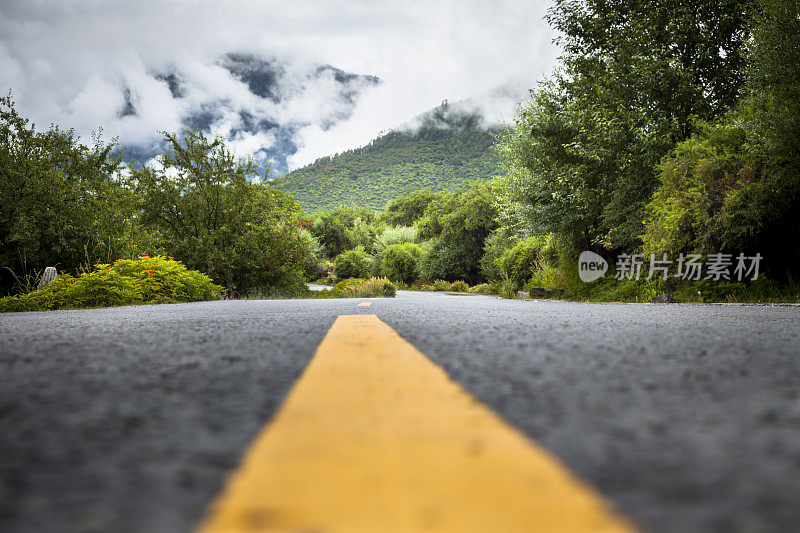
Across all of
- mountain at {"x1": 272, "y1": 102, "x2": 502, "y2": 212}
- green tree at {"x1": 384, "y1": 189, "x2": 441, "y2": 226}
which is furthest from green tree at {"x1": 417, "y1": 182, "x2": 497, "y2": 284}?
mountain at {"x1": 272, "y1": 102, "x2": 502, "y2": 212}

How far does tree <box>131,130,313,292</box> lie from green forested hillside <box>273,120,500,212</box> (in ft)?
224

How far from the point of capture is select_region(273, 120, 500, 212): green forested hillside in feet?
293

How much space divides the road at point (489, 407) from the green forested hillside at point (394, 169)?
83.0 m

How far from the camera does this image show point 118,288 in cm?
834

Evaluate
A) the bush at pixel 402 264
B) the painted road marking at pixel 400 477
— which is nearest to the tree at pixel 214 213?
the painted road marking at pixel 400 477

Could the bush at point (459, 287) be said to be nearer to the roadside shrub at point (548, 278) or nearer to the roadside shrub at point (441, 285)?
the roadside shrub at point (441, 285)

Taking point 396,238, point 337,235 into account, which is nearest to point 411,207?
point 337,235

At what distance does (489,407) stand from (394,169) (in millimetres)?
98918

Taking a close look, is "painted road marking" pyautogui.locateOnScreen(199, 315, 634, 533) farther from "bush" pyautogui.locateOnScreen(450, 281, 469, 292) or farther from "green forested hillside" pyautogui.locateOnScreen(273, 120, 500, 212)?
"green forested hillside" pyautogui.locateOnScreen(273, 120, 500, 212)

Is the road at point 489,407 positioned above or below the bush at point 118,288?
above

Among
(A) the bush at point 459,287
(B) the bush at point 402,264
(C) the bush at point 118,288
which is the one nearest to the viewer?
(C) the bush at point 118,288

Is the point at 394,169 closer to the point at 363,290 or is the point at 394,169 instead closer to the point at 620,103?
the point at 363,290

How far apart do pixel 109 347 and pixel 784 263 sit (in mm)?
11640

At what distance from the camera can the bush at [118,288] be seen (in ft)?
24.8
